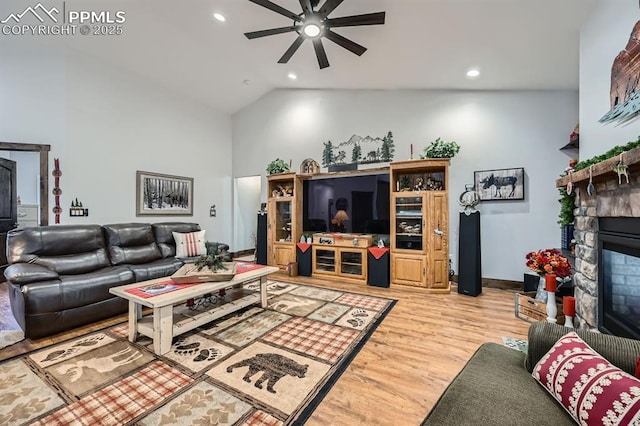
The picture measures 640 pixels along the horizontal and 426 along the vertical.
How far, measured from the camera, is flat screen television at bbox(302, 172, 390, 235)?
4.46 metres

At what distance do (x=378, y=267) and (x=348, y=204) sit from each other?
124 cm

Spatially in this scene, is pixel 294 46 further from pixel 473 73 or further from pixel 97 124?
pixel 97 124


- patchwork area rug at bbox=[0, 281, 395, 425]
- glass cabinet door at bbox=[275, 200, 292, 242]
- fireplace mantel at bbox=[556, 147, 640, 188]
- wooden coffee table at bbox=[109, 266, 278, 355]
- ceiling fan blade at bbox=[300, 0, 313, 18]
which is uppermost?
ceiling fan blade at bbox=[300, 0, 313, 18]

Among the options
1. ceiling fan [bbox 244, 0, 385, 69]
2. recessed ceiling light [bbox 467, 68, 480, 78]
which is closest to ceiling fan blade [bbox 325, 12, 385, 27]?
ceiling fan [bbox 244, 0, 385, 69]

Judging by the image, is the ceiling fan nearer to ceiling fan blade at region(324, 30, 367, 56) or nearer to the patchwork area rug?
ceiling fan blade at region(324, 30, 367, 56)

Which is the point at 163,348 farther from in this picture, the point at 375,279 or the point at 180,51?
the point at 180,51

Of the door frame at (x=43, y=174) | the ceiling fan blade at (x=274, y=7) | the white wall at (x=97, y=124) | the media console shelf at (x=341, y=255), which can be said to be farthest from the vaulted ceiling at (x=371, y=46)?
the media console shelf at (x=341, y=255)

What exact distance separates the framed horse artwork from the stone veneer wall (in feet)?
5.53

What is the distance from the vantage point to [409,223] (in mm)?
4211

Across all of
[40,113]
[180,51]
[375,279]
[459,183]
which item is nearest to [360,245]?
[375,279]

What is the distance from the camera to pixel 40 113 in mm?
4164

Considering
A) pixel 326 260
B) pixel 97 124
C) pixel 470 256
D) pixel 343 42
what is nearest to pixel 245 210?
pixel 326 260

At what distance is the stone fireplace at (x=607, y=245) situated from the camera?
1.64 m

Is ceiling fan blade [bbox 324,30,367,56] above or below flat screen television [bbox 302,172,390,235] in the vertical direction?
above
